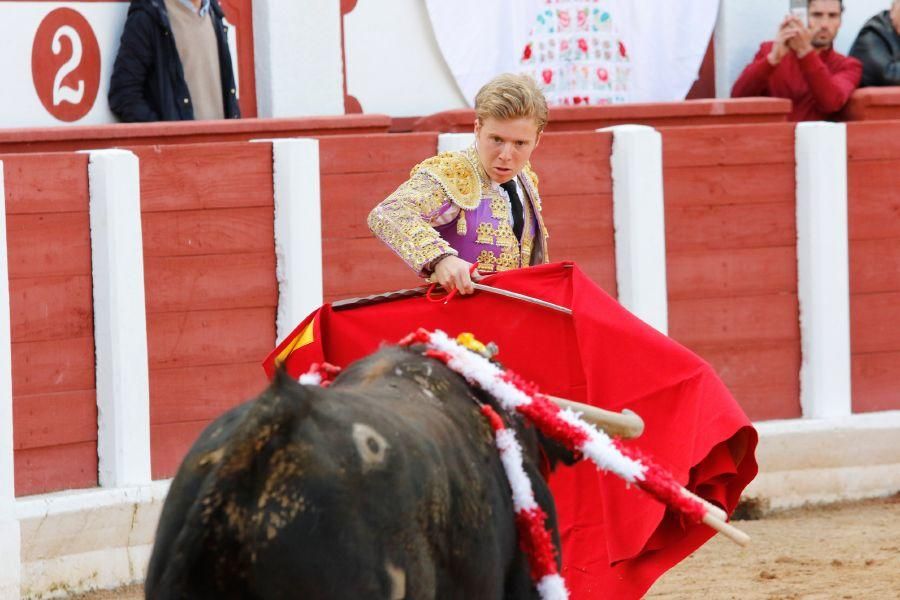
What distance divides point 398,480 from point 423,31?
14.5 feet

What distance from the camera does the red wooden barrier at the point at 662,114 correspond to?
6172mm

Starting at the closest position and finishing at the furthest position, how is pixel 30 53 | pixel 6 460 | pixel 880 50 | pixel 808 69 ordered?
1. pixel 6 460
2. pixel 30 53
3. pixel 808 69
4. pixel 880 50

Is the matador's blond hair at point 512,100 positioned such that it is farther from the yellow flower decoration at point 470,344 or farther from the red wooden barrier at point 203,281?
the red wooden barrier at point 203,281

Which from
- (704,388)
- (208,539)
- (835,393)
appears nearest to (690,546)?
(704,388)

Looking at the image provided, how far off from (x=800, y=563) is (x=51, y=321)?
236cm

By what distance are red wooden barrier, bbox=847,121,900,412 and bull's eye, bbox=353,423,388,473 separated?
446 centimetres

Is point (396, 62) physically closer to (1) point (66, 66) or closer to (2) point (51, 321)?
(1) point (66, 66)

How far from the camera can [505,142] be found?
3.31 meters

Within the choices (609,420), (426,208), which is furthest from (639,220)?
(609,420)

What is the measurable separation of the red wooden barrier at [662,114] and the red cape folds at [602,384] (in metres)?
2.62

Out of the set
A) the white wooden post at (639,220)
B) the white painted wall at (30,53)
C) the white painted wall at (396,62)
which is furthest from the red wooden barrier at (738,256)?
the white painted wall at (30,53)

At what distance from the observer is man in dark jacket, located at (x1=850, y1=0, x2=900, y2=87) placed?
269 inches

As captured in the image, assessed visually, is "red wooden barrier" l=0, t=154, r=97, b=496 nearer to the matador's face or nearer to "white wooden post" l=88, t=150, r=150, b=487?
"white wooden post" l=88, t=150, r=150, b=487

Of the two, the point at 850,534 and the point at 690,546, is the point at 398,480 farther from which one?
the point at 850,534
